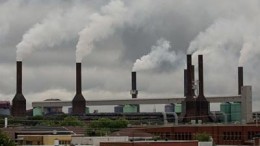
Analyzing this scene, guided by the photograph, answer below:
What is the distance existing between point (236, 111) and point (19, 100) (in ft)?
154

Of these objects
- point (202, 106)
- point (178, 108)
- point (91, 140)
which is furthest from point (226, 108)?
point (91, 140)

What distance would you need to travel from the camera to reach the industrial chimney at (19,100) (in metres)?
153

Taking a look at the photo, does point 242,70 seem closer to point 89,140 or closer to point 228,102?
point 228,102

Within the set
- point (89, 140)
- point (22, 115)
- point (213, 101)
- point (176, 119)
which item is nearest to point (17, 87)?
point (22, 115)

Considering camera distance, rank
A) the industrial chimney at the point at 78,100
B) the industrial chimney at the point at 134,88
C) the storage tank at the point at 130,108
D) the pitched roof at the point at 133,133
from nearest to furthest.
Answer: the pitched roof at the point at 133,133 → the industrial chimney at the point at 78,100 → the industrial chimney at the point at 134,88 → the storage tank at the point at 130,108

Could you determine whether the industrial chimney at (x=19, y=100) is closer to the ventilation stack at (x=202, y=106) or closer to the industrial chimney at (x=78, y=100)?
the industrial chimney at (x=78, y=100)

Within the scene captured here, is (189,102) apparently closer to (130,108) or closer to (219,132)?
(130,108)

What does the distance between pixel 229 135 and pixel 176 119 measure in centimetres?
5343

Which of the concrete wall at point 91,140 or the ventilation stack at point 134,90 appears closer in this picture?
the concrete wall at point 91,140

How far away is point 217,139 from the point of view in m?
107

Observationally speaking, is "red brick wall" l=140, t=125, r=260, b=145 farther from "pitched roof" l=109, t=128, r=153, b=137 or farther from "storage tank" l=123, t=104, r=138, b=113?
"storage tank" l=123, t=104, r=138, b=113

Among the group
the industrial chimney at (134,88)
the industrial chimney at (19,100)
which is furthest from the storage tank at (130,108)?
the industrial chimney at (19,100)

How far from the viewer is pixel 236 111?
533 feet

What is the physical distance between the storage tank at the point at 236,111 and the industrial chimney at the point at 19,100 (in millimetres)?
45452
